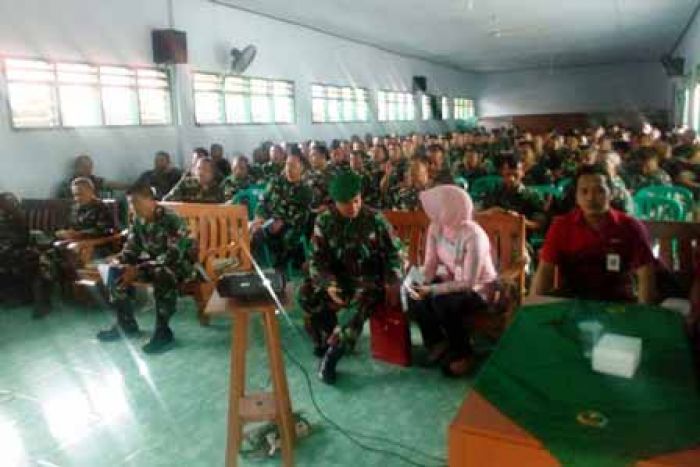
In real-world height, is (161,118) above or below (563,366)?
above

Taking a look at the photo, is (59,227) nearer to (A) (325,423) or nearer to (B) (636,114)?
(A) (325,423)

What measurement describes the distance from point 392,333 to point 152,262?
170 cm

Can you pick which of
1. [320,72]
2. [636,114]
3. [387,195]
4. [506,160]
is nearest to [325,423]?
[506,160]

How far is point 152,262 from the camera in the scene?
396 cm

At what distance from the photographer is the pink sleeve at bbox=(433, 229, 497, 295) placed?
317 cm

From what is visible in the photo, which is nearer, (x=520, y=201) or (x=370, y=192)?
(x=520, y=201)

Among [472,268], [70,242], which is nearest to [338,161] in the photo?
[70,242]

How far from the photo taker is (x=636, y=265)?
2.60m

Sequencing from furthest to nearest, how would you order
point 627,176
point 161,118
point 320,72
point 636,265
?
1. point 320,72
2. point 161,118
3. point 627,176
4. point 636,265

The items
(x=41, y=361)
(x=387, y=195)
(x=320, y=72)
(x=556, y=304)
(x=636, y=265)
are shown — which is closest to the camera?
(x=556, y=304)

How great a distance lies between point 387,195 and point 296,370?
100 inches

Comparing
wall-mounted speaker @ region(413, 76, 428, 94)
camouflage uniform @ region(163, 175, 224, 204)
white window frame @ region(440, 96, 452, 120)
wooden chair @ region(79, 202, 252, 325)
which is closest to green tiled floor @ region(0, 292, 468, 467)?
wooden chair @ region(79, 202, 252, 325)

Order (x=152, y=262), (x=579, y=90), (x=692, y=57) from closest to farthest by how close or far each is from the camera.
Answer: (x=152, y=262), (x=692, y=57), (x=579, y=90)

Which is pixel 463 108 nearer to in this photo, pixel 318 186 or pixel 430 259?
pixel 318 186
